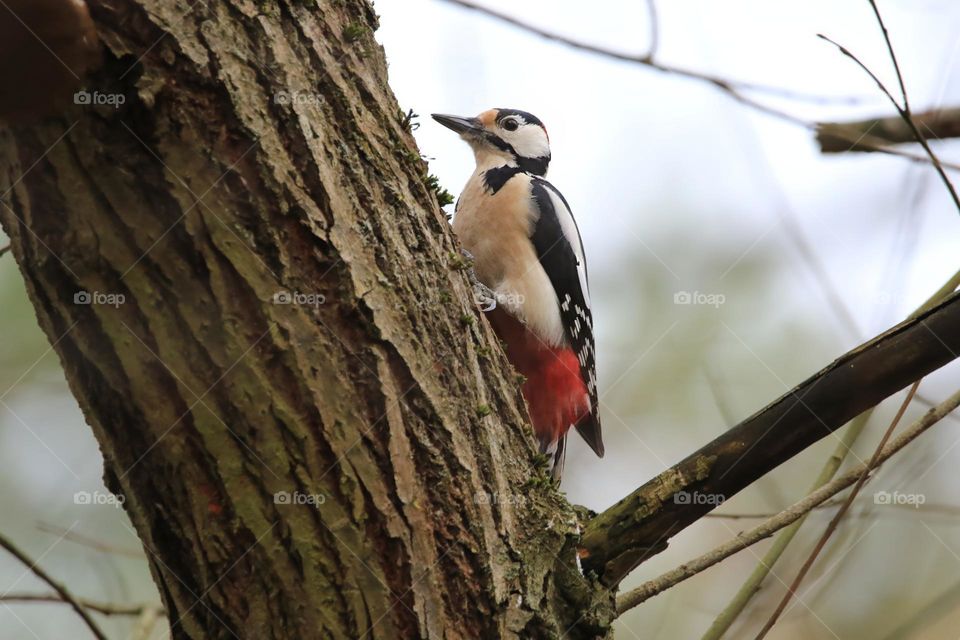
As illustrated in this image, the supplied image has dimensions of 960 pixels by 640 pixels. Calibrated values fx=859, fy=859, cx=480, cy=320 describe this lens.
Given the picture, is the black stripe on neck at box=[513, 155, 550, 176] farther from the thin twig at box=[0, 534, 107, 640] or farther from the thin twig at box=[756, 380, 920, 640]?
the thin twig at box=[0, 534, 107, 640]

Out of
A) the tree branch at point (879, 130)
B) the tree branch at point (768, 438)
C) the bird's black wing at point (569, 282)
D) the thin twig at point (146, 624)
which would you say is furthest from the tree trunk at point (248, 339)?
the bird's black wing at point (569, 282)

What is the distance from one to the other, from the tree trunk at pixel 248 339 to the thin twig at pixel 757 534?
398mm

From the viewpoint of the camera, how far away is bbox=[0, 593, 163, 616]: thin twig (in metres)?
2.34

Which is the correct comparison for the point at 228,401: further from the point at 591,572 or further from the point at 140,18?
the point at 591,572

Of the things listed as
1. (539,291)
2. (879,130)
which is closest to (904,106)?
(879,130)

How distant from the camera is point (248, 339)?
157 cm

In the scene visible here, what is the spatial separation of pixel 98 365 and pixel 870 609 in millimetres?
4231

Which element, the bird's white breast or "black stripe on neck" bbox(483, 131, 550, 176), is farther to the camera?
"black stripe on neck" bbox(483, 131, 550, 176)

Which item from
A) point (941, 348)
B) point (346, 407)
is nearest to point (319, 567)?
point (346, 407)

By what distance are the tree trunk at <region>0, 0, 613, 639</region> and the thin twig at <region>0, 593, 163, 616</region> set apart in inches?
34.0

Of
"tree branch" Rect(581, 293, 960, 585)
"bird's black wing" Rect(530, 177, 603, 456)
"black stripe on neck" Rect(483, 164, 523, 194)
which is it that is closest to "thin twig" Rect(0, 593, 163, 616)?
"tree branch" Rect(581, 293, 960, 585)

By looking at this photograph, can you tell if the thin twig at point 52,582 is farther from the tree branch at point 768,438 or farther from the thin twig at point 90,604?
the tree branch at point 768,438

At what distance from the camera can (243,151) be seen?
5.26 ft

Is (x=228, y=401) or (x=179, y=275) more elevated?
(x=179, y=275)
